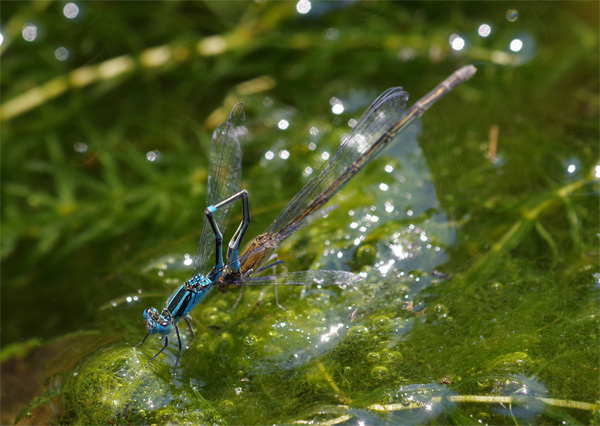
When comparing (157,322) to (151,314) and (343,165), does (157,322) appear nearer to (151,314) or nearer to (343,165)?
(151,314)

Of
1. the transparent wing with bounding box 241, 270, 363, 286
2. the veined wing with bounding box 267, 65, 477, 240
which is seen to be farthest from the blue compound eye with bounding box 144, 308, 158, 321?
the veined wing with bounding box 267, 65, 477, 240

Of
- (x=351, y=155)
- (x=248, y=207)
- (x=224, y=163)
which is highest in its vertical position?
(x=224, y=163)

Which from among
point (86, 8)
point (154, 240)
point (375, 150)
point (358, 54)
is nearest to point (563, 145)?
point (375, 150)

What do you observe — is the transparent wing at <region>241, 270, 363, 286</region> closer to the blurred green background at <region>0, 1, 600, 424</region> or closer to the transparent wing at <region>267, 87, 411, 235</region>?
the blurred green background at <region>0, 1, 600, 424</region>

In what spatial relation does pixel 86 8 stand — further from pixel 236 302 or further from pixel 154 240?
pixel 236 302

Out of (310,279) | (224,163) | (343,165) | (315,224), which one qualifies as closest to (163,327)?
(310,279)

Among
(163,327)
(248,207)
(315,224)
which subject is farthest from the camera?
(315,224)

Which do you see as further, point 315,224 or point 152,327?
point 315,224

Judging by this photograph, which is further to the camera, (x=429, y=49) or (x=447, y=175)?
(x=429, y=49)
